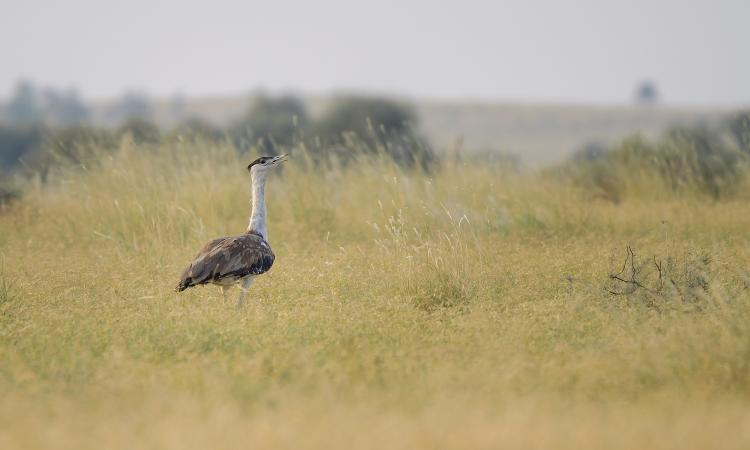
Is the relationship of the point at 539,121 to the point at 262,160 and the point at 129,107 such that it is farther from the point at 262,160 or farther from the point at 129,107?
the point at 262,160

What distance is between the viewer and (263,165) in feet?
27.5

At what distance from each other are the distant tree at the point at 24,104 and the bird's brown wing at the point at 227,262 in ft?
239

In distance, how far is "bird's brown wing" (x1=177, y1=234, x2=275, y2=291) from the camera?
713cm

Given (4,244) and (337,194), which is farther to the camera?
(337,194)

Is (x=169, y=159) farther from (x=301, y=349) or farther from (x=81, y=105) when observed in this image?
(x=81, y=105)

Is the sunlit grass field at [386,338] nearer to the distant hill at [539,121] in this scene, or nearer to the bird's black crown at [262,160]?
the bird's black crown at [262,160]

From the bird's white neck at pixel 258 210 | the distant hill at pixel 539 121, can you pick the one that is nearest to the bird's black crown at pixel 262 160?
the bird's white neck at pixel 258 210

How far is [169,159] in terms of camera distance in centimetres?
1246

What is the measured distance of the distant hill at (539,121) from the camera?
6331 centimetres

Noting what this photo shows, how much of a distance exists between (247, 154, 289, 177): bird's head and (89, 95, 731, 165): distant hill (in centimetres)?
5056

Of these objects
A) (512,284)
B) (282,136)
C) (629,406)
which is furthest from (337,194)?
(282,136)

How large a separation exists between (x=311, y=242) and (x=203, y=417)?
6100mm

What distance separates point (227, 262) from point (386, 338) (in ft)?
5.31

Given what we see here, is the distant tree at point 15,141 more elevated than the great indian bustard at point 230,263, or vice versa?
the great indian bustard at point 230,263
